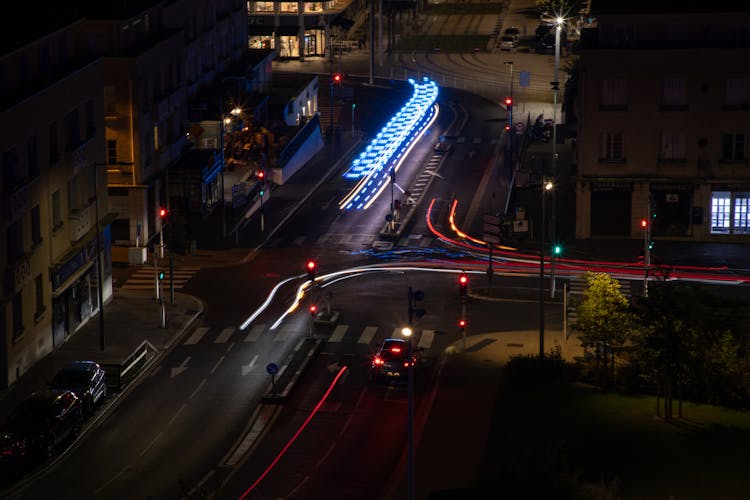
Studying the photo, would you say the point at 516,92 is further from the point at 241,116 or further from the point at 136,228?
the point at 136,228

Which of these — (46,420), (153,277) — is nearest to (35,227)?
(46,420)

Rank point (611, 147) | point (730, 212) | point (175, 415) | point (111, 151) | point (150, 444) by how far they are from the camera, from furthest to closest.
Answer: point (611, 147)
point (730, 212)
point (111, 151)
point (175, 415)
point (150, 444)

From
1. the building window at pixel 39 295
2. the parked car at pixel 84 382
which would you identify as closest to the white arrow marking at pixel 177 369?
the parked car at pixel 84 382

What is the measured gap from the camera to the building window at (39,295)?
70.9 m

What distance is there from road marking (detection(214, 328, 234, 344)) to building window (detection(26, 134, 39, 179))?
12221mm

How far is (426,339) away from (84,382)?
61.5 feet

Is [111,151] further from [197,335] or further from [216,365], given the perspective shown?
[216,365]

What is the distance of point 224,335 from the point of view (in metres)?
76.3

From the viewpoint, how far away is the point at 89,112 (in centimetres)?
7856

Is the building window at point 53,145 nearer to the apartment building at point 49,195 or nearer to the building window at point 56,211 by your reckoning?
the apartment building at point 49,195

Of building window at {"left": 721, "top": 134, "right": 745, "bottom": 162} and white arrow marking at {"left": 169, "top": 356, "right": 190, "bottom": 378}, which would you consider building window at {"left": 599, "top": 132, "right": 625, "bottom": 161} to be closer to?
building window at {"left": 721, "top": 134, "right": 745, "bottom": 162}

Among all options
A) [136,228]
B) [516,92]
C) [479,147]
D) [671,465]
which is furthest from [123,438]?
[516,92]

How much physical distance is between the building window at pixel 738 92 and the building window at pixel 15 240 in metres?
45.1

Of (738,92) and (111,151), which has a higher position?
(738,92)
